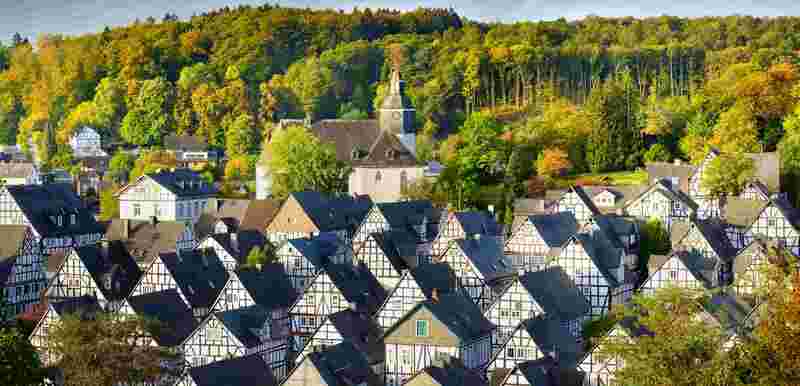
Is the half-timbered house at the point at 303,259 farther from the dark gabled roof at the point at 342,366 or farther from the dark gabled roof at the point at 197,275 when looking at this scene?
the dark gabled roof at the point at 342,366

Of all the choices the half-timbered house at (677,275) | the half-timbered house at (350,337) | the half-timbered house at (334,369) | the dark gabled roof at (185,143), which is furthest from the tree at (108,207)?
the half-timbered house at (334,369)

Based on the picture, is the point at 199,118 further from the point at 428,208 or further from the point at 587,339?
the point at 587,339

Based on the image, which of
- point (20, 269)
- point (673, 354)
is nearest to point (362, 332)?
point (20, 269)

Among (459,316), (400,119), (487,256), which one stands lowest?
(459,316)

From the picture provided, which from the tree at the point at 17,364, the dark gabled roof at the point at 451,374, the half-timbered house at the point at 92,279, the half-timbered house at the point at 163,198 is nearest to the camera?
the tree at the point at 17,364

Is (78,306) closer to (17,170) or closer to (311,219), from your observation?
(311,219)

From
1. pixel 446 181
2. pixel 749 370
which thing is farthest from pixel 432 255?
pixel 749 370

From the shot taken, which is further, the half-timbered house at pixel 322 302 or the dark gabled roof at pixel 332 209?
the dark gabled roof at pixel 332 209
